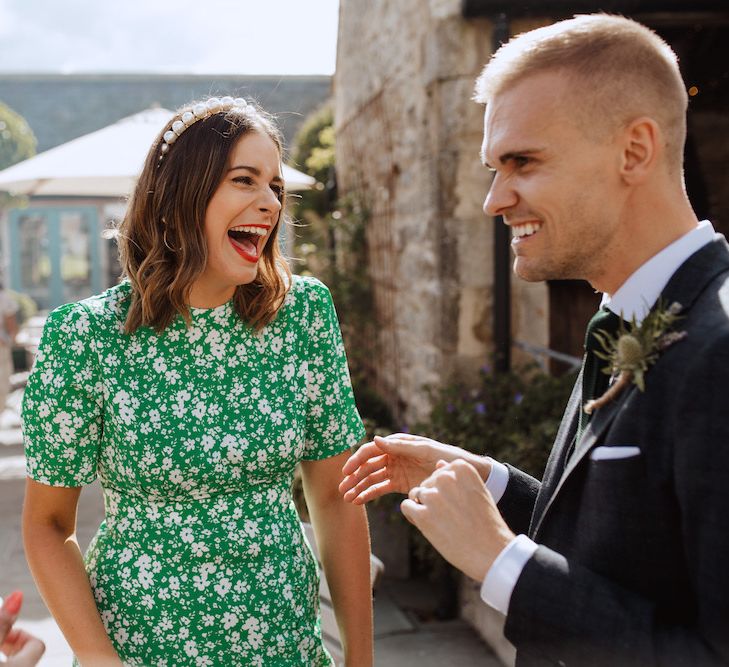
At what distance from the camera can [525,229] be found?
4.43 ft

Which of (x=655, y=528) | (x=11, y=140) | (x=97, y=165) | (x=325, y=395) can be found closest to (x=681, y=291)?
(x=655, y=528)

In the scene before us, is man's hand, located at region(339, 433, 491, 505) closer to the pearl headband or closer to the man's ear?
the man's ear

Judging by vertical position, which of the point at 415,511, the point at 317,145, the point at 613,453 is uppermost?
the point at 317,145

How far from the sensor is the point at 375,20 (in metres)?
6.11

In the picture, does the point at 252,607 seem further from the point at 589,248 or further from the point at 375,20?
the point at 375,20

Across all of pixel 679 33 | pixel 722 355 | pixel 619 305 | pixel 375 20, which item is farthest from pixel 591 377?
pixel 375 20

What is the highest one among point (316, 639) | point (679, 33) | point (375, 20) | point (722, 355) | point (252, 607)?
point (375, 20)

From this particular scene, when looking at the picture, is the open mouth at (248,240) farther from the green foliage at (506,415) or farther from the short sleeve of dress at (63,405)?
the green foliage at (506,415)

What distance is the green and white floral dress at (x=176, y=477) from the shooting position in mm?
1781

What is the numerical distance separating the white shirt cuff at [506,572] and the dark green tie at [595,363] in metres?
0.23

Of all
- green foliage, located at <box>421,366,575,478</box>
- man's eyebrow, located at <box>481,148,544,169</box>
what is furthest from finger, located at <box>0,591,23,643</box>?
green foliage, located at <box>421,366,575,478</box>

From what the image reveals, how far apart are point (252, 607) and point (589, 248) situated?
41.7 inches

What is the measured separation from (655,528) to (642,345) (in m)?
0.24

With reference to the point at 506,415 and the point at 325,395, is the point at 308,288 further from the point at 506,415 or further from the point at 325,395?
the point at 506,415
